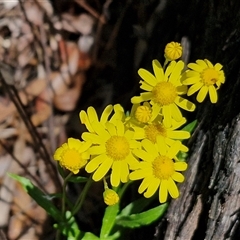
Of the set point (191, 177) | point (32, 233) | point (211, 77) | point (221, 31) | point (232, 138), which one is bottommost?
point (32, 233)

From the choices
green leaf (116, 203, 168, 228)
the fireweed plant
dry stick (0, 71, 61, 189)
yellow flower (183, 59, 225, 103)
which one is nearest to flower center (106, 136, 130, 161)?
the fireweed plant

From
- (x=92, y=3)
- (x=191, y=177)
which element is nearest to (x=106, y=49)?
(x=92, y=3)

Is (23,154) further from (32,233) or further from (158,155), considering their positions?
(158,155)

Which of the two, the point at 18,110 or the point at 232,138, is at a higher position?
the point at 232,138

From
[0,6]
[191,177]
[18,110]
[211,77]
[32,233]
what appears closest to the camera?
[211,77]

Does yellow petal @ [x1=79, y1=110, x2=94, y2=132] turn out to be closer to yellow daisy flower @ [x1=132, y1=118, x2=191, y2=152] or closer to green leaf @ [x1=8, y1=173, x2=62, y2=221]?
yellow daisy flower @ [x1=132, y1=118, x2=191, y2=152]

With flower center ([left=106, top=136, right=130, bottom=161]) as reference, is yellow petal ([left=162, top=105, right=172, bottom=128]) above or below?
above
